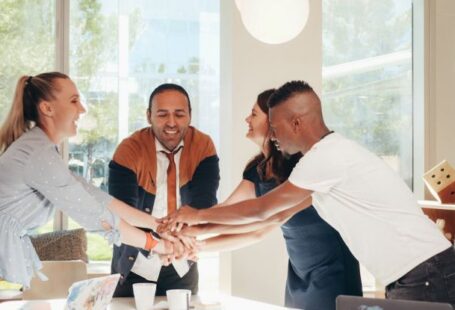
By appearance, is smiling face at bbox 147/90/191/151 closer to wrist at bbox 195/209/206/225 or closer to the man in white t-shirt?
wrist at bbox 195/209/206/225

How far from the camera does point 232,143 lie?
14.1ft

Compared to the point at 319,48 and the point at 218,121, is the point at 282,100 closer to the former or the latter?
the point at 319,48

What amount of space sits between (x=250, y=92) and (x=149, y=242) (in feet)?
5.78

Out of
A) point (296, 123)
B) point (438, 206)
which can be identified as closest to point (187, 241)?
point (296, 123)

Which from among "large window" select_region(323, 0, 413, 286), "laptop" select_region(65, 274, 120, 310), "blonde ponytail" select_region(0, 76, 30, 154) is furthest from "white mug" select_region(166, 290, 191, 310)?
"large window" select_region(323, 0, 413, 286)

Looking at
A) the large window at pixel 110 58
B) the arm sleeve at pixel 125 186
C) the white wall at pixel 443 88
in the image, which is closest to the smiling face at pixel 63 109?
the arm sleeve at pixel 125 186

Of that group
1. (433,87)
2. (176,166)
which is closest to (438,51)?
(433,87)

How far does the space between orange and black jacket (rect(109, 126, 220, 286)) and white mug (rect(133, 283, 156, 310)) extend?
0.44 metres

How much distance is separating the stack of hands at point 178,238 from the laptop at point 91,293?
24.1 inches

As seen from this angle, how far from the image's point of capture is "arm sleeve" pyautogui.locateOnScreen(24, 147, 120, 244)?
8.05 ft

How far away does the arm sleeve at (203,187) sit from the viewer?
10.1 ft

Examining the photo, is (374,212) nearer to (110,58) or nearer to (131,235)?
(131,235)

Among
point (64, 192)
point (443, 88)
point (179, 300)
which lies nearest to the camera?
point (179, 300)

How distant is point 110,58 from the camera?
4.84 metres
